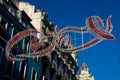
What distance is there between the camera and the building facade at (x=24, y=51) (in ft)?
94.9

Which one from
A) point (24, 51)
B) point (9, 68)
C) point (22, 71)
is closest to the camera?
point (9, 68)

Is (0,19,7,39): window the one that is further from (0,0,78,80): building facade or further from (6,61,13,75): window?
(6,61,13,75): window

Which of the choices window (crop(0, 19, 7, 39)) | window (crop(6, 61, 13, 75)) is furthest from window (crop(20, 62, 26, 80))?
window (crop(0, 19, 7, 39))

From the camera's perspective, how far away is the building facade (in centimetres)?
2892

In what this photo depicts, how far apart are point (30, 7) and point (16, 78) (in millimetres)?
15234

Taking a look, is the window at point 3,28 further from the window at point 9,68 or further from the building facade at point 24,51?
the window at point 9,68

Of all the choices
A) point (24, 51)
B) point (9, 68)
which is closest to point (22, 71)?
point (24, 51)

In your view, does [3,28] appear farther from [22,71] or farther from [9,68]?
[22,71]

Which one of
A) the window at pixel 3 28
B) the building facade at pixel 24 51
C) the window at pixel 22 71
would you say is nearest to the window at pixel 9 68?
the building facade at pixel 24 51

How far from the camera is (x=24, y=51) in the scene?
33.0 metres

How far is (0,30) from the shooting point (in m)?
28.4

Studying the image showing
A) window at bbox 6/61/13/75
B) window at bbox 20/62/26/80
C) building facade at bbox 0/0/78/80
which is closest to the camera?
window at bbox 6/61/13/75

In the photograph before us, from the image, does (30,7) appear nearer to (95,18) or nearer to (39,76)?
(39,76)

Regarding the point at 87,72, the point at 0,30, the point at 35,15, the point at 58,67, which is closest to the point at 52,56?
the point at 58,67
